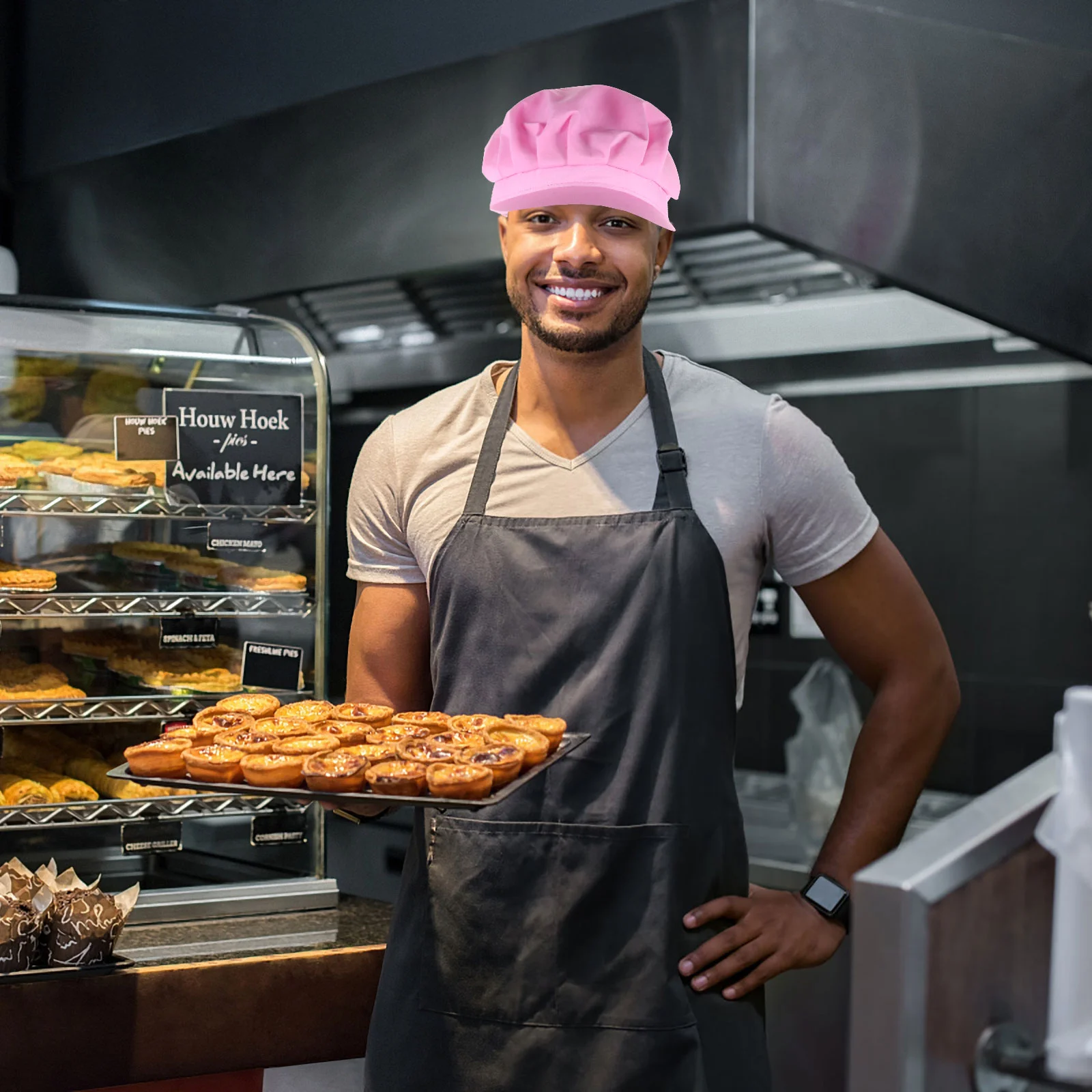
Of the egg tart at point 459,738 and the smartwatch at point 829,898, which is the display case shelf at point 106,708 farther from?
the smartwatch at point 829,898

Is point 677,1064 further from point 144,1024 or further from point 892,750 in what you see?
point 144,1024

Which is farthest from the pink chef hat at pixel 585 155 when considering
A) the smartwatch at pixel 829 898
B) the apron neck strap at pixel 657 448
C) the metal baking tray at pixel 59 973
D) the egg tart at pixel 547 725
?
the metal baking tray at pixel 59 973

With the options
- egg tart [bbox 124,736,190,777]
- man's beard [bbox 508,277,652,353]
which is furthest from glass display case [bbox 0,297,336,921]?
man's beard [bbox 508,277,652,353]

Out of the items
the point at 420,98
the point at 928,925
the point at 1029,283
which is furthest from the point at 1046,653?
the point at 928,925

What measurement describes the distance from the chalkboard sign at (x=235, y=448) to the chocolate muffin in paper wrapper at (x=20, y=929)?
0.73 metres

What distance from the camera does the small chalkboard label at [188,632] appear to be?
232 cm

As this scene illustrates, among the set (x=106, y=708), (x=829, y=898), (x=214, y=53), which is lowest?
(x=829, y=898)

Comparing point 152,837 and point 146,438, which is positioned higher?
point 146,438

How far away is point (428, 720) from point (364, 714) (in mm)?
120

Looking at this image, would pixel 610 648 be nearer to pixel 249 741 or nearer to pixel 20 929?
pixel 249 741

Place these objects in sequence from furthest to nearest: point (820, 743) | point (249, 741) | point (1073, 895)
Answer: point (820, 743)
point (249, 741)
point (1073, 895)

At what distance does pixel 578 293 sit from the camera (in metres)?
1.65

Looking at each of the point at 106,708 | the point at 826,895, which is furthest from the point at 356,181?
the point at 826,895

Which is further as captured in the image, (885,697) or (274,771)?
(885,697)
